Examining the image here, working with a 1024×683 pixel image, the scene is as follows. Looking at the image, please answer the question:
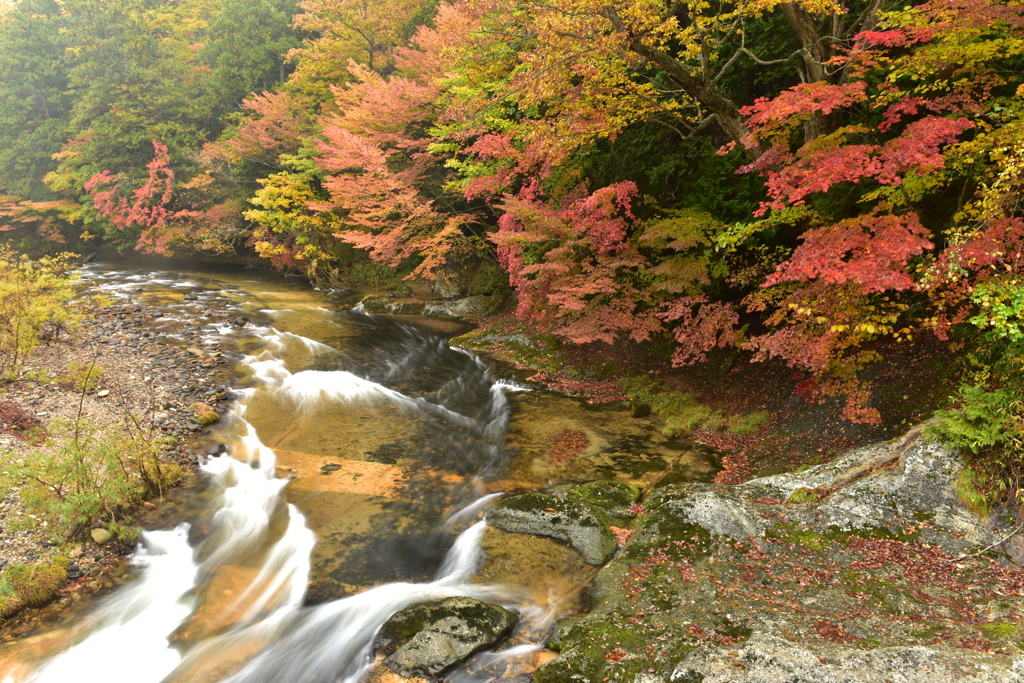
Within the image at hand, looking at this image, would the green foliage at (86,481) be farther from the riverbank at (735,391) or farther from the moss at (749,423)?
the moss at (749,423)

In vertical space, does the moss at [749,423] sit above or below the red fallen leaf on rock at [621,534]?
above

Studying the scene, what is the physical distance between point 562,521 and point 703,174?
7.03 metres

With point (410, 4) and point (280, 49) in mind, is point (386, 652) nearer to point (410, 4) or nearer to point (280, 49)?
point (410, 4)

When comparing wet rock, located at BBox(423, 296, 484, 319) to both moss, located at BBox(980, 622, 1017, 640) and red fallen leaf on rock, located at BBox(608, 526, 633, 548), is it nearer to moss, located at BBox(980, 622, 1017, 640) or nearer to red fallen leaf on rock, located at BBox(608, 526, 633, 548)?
red fallen leaf on rock, located at BBox(608, 526, 633, 548)

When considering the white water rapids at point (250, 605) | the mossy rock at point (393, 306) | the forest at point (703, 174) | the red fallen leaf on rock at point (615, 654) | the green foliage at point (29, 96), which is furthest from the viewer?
the green foliage at point (29, 96)

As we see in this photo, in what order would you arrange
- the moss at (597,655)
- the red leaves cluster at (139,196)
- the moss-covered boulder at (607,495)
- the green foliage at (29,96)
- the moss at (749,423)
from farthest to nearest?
the green foliage at (29,96) → the red leaves cluster at (139,196) → the moss at (749,423) → the moss-covered boulder at (607,495) → the moss at (597,655)

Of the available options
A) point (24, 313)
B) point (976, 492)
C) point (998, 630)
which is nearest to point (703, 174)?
point (976, 492)

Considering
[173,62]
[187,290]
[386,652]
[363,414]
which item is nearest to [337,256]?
[187,290]

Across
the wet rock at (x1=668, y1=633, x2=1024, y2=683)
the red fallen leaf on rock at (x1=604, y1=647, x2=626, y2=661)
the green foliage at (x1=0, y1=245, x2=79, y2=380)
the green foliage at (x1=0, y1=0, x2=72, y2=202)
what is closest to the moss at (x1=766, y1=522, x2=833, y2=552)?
the wet rock at (x1=668, y1=633, x2=1024, y2=683)

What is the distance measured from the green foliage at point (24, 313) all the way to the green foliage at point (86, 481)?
12.0 feet

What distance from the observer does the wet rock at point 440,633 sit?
14.8ft

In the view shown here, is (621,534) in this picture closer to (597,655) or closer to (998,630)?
(597,655)

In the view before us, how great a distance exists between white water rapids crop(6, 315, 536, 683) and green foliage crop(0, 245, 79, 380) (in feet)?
16.2

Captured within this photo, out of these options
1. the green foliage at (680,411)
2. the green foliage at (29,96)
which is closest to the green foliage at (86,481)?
the green foliage at (680,411)
